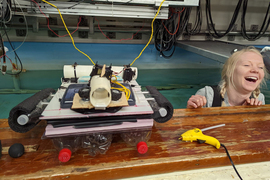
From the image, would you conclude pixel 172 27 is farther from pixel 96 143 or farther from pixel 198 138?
pixel 96 143

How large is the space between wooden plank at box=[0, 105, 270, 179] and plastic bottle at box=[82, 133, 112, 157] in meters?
0.02

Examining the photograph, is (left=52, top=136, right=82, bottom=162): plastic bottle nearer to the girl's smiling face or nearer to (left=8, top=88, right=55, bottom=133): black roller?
(left=8, top=88, right=55, bottom=133): black roller

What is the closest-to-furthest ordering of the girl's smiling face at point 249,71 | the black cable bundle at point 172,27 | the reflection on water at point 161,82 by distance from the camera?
the girl's smiling face at point 249,71 < the black cable bundle at point 172,27 < the reflection on water at point 161,82

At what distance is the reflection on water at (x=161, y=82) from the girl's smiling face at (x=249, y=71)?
1.77 metres

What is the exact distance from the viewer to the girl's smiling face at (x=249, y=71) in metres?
0.96

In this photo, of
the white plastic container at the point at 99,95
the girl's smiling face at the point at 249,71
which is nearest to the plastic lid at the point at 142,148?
the white plastic container at the point at 99,95

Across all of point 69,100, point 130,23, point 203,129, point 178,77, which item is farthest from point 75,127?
point 178,77

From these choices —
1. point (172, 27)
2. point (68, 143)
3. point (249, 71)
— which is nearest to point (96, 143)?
point (68, 143)

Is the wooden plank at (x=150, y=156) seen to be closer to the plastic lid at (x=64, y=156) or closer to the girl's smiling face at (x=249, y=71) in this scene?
the plastic lid at (x=64, y=156)

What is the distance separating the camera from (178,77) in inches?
141

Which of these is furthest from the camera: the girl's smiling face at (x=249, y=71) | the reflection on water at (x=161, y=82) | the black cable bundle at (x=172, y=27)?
the reflection on water at (x=161, y=82)

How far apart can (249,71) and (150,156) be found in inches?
33.1

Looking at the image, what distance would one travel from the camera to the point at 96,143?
21.5 inches

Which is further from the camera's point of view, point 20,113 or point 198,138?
point 198,138
